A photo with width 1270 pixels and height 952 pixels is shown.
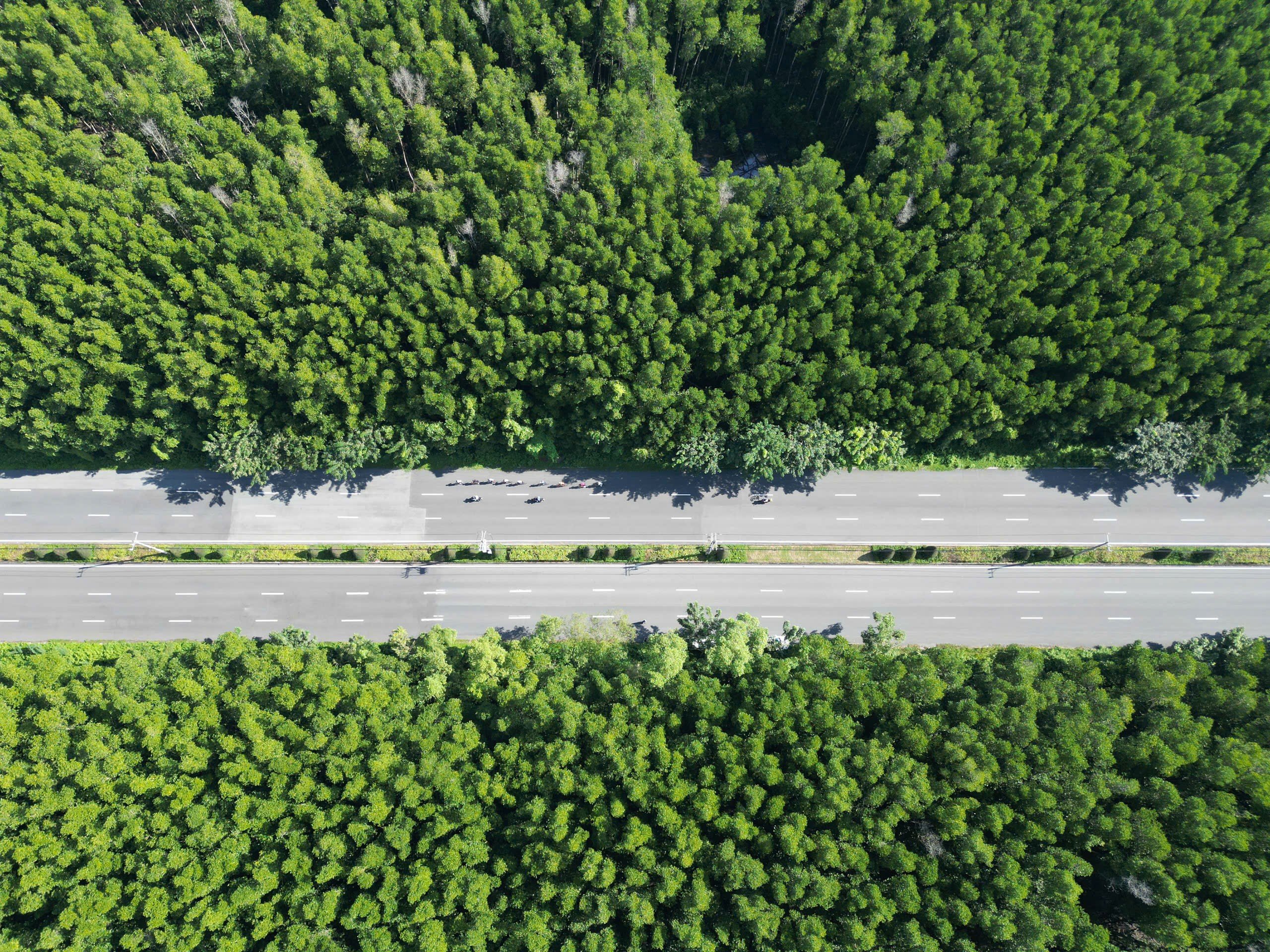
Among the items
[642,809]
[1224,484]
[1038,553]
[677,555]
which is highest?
[1224,484]

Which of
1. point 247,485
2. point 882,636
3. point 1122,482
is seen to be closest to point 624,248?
point 882,636

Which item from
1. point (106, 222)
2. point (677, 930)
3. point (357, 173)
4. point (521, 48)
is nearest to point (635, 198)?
point (521, 48)

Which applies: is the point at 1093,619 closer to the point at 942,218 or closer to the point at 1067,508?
the point at 1067,508

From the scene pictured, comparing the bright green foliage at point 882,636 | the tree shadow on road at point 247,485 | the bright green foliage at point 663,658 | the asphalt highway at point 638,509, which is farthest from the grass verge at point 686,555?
the bright green foliage at point 663,658

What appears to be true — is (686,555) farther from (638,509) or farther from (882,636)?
(882,636)

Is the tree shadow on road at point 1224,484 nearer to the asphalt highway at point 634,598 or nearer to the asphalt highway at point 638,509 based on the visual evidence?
the asphalt highway at point 638,509

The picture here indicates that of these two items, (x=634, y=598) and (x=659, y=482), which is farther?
(x=659, y=482)

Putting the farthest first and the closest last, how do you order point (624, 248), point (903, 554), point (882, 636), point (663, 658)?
point (903, 554) → point (624, 248) → point (882, 636) → point (663, 658)
